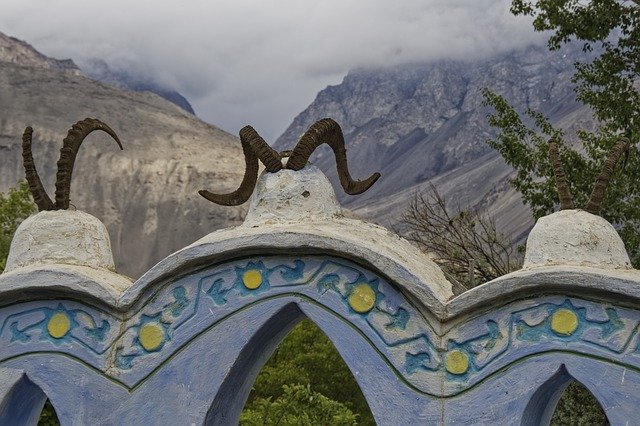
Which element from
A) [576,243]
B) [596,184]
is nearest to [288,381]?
[596,184]

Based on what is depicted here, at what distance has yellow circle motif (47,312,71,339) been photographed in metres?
5.43

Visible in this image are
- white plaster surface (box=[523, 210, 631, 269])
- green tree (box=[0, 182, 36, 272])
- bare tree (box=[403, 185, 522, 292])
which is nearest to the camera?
white plaster surface (box=[523, 210, 631, 269])

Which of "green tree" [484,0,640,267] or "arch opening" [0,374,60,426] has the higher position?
"green tree" [484,0,640,267]

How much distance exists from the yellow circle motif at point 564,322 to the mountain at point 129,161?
6654 centimetres

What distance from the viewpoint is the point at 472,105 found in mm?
148875

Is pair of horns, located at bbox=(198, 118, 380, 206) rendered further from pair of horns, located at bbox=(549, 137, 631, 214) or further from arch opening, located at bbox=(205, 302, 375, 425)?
pair of horns, located at bbox=(549, 137, 631, 214)

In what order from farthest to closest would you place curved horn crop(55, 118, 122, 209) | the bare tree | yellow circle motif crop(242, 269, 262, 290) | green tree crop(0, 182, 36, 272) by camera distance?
green tree crop(0, 182, 36, 272), the bare tree, curved horn crop(55, 118, 122, 209), yellow circle motif crop(242, 269, 262, 290)

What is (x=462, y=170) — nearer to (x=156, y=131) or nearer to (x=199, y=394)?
(x=156, y=131)

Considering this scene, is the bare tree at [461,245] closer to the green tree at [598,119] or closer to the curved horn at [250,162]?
the green tree at [598,119]

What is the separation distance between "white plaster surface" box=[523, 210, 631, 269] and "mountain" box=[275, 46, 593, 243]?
107463 mm

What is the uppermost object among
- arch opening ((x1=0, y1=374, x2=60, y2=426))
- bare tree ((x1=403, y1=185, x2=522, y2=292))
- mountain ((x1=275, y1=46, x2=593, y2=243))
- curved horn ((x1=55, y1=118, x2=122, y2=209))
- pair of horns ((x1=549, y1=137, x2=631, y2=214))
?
mountain ((x1=275, y1=46, x2=593, y2=243))

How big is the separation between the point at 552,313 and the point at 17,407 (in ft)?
9.91

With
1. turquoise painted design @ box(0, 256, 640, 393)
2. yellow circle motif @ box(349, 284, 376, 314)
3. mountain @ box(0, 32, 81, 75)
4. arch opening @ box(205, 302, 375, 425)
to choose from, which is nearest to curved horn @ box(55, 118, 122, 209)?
turquoise painted design @ box(0, 256, 640, 393)

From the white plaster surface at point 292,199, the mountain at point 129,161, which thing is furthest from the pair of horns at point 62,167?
the mountain at point 129,161
